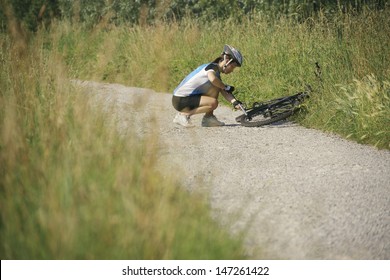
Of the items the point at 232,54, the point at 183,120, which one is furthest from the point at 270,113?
the point at 183,120

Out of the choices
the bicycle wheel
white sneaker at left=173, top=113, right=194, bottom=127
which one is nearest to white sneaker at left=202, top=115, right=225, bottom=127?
white sneaker at left=173, top=113, right=194, bottom=127

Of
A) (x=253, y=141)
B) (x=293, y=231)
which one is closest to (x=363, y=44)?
(x=253, y=141)

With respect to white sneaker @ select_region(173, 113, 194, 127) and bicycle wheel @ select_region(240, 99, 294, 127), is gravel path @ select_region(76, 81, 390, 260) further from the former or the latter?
white sneaker @ select_region(173, 113, 194, 127)

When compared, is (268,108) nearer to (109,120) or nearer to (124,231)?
(109,120)

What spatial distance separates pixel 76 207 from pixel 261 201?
1.74 meters

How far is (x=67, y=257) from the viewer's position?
2.35 metres

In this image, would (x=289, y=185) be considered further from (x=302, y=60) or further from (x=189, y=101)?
(x=302, y=60)

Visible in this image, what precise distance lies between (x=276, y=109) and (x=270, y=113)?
0.19 meters

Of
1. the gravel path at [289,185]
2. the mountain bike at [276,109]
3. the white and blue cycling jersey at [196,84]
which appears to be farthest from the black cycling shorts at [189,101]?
the gravel path at [289,185]

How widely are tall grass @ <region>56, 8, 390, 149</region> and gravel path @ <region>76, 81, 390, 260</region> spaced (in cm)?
39

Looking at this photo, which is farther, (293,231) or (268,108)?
(268,108)

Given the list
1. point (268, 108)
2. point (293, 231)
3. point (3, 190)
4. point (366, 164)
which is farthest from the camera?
point (268, 108)

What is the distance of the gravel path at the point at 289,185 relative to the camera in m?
3.07

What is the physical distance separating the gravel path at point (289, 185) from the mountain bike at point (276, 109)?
44 centimetres
